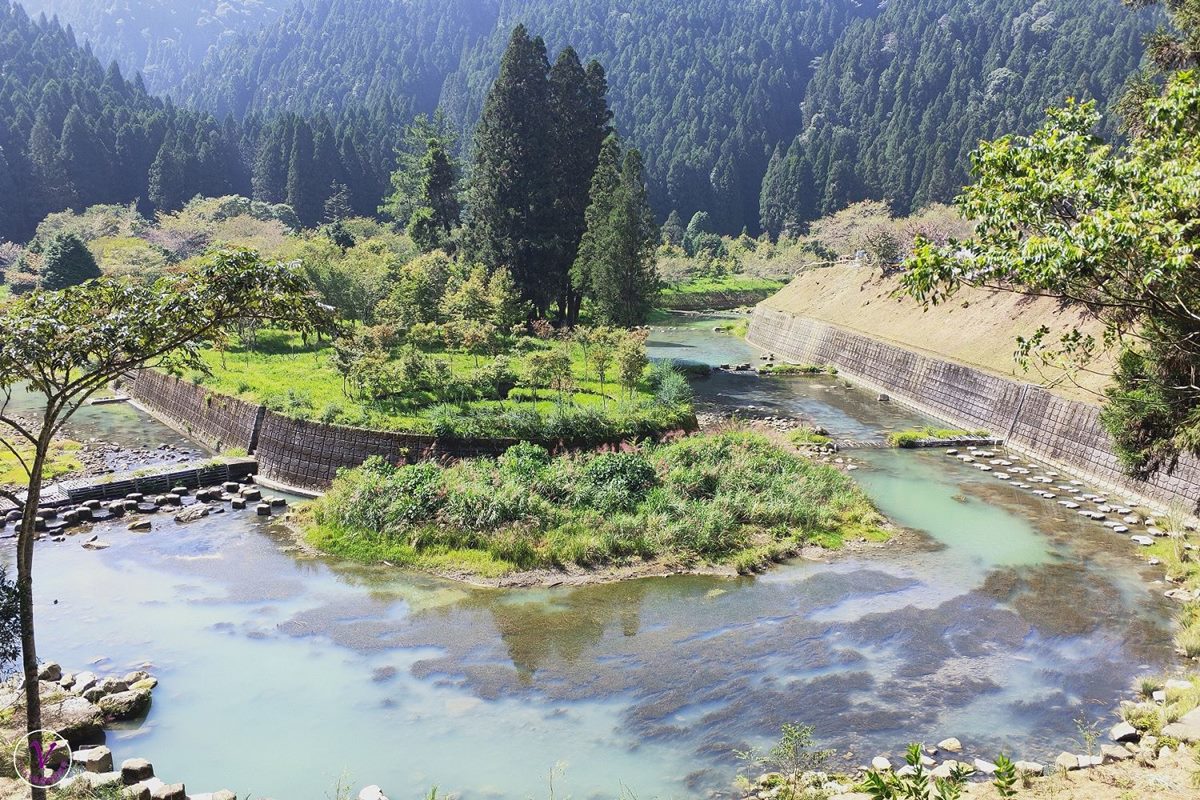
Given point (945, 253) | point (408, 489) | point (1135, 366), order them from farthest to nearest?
point (408, 489) → point (1135, 366) → point (945, 253)

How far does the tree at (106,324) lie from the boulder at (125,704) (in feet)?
12.5

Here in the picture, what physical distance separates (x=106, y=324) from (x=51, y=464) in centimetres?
2104

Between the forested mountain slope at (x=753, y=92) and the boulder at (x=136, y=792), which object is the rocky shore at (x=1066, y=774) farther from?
the forested mountain slope at (x=753, y=92)

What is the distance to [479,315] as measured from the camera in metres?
35.2

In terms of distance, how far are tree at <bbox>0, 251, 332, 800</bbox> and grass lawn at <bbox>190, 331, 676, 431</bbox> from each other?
14386 millimetres

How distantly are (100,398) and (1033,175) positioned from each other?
37335mm

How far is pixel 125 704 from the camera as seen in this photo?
12.6 meters

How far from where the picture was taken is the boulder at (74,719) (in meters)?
11.6

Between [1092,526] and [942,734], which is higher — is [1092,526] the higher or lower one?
the higher one

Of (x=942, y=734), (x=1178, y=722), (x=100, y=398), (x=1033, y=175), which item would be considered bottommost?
(x=100, y=398)

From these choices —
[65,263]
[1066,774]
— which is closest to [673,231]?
[65,263]

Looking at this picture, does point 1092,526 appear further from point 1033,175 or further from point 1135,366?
point 1033,175

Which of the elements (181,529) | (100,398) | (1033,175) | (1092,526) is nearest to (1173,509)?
(1092,526)

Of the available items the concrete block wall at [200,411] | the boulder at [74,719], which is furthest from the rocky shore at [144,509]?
the boulder at [74,719]
